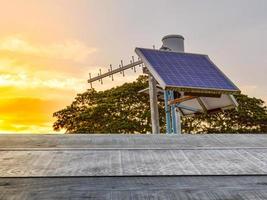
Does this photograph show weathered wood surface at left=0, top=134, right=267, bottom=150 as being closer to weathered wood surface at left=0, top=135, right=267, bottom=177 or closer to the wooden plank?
weathered wood surface at left=0, top=135, right=267, bottom=177

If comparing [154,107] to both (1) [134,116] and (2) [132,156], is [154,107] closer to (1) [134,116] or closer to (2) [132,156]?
(1) [134,116]

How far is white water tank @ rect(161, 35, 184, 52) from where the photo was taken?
13297 mm

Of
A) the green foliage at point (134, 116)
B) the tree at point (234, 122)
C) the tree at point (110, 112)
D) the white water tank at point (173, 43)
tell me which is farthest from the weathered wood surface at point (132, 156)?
the tree at point (234, 122)

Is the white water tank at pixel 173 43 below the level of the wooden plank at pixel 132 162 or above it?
above

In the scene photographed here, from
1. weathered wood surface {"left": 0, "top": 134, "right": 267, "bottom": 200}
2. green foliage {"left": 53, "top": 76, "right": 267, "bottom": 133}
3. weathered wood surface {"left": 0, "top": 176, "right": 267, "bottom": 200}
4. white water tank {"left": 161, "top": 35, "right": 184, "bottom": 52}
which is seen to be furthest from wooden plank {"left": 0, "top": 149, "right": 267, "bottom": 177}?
green foliage {"left": 53, "top": 76, "right": 267, "bottom": 133}

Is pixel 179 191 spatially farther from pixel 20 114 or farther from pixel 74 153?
pixel 20 114

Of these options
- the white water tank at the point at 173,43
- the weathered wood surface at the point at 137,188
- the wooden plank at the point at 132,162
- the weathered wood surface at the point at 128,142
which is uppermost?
the white water tank at the point at 173,43

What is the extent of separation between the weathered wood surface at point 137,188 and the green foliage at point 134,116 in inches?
707

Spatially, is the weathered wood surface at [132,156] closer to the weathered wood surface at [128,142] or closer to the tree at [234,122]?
the weathered wood surface at [128,142]

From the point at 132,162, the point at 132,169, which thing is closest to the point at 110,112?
the point at 132,162

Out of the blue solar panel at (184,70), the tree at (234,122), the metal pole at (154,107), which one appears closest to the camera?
the blue solar panel at (184,70)

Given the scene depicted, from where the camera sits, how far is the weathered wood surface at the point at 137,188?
9.05 feet

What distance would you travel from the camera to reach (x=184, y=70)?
1114cm

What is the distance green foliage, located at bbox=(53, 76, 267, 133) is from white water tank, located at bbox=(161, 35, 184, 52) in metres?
8.32
